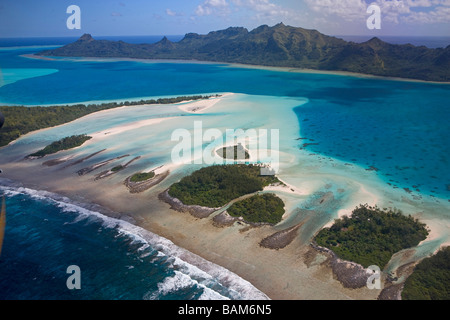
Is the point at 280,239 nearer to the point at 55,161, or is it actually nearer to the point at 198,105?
the point at 55,161

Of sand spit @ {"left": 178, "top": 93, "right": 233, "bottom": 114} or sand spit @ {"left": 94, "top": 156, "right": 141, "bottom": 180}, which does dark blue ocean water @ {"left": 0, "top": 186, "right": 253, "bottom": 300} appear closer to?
sand spit @ {"left": 94, "top": 156, "right": 141, "bottom": 180}

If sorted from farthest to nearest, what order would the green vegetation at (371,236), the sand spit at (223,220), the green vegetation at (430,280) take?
the sand spit at (223,220) < the green vegetation at (371,236) < the green vegetation at (430,280)

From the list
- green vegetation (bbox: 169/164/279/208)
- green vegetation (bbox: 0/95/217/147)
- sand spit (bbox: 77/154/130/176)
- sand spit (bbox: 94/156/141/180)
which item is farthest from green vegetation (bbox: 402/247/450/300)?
green vegetation (bbox: 0/95/217/147)

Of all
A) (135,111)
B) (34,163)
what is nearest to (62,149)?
(34,163)

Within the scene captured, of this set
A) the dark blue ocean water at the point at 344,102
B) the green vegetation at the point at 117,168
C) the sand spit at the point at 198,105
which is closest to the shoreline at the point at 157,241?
the green vegetation at the point at 117,168

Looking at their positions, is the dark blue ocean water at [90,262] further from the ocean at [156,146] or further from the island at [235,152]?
the island at [235,152]
